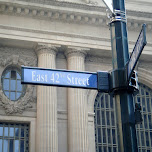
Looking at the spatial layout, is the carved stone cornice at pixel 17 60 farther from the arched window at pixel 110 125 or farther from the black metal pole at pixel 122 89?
the black metal pole at pixel 122 89

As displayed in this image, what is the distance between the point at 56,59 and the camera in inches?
852

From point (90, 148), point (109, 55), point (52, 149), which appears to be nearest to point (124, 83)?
point (52, 149)

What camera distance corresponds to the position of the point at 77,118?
19.8m

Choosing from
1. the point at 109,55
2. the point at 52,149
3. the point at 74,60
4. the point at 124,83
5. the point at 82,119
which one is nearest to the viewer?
the point at 124,83

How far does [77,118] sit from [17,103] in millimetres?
3377

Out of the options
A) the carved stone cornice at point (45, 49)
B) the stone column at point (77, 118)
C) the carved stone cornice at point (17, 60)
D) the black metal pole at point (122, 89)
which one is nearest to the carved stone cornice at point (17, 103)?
the carved stone cornice at point (17, 60)

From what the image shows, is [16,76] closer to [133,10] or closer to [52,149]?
[52,149]

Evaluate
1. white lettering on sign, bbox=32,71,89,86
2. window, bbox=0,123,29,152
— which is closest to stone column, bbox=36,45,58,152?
window, bbox=0,123,29,152

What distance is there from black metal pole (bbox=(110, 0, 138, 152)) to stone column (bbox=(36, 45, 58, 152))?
13.2 metres

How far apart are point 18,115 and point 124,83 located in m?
14.5

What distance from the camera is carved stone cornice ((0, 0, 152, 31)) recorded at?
20.6 m

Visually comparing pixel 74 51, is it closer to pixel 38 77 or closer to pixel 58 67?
pixel 58 67

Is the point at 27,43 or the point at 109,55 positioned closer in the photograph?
the point at 27,43

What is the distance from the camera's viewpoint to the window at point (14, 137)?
758 inches
